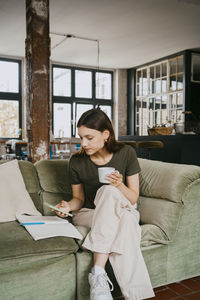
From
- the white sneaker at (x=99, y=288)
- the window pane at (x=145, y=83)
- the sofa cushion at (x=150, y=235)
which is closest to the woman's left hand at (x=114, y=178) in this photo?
the sofa cushion at (x=150, y=235)

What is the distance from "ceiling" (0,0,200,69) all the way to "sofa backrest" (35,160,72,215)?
13.8 feet

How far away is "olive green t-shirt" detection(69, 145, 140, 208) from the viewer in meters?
1.90

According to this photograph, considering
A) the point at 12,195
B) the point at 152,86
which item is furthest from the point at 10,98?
the point at 12,195

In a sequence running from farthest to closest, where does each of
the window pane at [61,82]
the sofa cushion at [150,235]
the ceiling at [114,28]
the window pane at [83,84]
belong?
the window pane at [83,84]
the window pane at [61,82]
the ceiling at [114,28]
the sofa cushion at [150,235]

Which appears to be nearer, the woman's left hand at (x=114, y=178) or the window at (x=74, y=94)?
the woman's left hand at (x=114, y=178)

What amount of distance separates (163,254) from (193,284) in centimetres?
31

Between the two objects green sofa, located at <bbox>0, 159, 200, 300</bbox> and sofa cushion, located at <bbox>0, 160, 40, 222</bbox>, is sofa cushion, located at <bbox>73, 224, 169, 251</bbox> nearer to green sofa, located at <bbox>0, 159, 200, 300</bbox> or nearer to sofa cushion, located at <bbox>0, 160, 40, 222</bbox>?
green sofa, located at <bbox>0, 159, 200, 300</bbox>

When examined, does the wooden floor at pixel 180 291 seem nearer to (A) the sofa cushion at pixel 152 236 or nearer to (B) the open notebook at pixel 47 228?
(A) the sofa cushion at pixel 152 236

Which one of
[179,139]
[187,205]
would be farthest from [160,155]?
[187,205]

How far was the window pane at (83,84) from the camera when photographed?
33.9 ft

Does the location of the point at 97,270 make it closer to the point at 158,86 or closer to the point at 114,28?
the point at 114,28

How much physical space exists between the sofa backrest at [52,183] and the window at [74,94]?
24.9ft

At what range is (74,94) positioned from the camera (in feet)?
33.7

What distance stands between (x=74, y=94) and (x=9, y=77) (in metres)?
2.20
